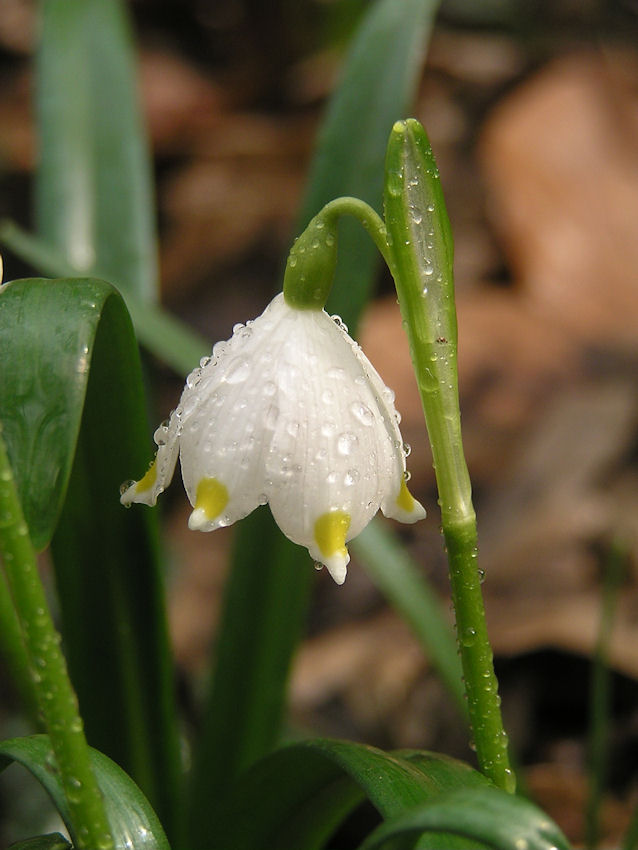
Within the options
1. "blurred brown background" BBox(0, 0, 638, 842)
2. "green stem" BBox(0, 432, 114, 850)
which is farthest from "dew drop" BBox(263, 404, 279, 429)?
"blurred brown background" BBox(0, 0, 638, 842)

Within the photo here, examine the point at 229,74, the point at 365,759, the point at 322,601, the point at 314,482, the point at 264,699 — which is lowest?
the point at 322,601

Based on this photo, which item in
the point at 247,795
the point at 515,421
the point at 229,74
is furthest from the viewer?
the point at 229,74

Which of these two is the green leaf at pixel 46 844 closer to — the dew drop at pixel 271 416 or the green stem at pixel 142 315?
the dew drop at pixel 271 416

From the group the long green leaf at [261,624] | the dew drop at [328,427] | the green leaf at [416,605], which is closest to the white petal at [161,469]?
the dew drop at [328,427]

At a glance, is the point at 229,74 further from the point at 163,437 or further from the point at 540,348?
Answer: the point at 163,437

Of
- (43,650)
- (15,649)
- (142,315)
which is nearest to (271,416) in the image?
(43,650)

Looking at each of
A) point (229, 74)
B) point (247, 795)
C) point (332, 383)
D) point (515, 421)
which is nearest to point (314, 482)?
point (332, 383)

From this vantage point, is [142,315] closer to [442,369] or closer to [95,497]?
[95,497]

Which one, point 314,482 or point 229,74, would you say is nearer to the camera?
point 314,482
